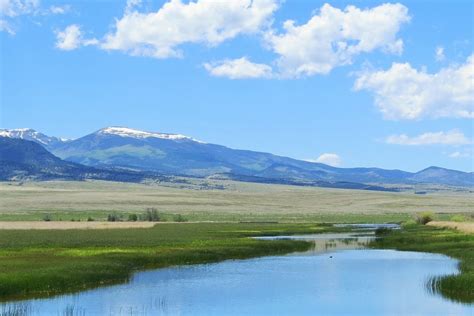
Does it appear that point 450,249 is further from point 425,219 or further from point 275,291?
point 425,219

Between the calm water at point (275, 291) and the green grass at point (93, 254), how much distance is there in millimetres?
2058

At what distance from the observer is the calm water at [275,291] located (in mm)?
39781

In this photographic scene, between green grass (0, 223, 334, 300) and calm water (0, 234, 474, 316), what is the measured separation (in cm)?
206

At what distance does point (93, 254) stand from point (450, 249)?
32.2 metres

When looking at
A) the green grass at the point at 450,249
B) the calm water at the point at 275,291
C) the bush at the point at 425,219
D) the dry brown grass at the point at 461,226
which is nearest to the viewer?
the calm water at the point at 275,291

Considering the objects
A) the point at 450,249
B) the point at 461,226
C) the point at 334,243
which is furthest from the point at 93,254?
the point at 461,226

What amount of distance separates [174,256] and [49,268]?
15.7 meters

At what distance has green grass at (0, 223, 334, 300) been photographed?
44406mm

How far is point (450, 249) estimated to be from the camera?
228ft

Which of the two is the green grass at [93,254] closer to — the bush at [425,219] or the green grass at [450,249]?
the green grass at [450,249]

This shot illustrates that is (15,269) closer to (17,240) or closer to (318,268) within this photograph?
(318,268)

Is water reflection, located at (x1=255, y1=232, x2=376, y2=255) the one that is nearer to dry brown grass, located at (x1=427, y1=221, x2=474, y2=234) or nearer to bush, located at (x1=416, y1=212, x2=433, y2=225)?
dry brown grass, located at (x1=427, y1=221, x2=474, y2=234)

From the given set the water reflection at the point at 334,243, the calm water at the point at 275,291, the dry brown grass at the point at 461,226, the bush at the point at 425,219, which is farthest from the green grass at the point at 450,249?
the bush at the point at 425,219

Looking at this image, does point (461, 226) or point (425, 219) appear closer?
point (461, 226)
